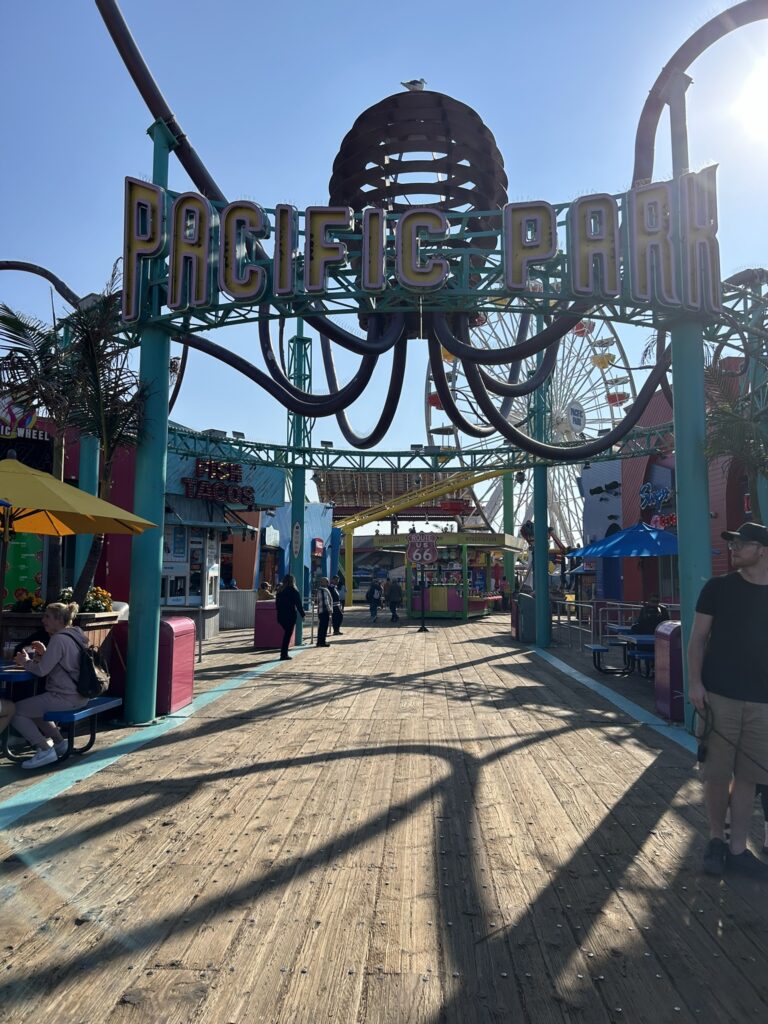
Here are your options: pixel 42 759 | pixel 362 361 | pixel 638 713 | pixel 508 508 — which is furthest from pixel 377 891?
pixel 508 508

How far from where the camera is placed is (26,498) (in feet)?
21.4

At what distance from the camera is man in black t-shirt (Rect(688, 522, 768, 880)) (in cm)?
414

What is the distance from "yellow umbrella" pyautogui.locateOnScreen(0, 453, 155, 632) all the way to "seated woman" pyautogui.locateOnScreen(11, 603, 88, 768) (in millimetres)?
737

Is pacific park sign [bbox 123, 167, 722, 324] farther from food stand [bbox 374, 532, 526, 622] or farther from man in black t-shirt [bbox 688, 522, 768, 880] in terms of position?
food stand [bbox 374, 532, 526, 622]

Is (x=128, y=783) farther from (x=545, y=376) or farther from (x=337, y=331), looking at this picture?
(x=545, y=376)

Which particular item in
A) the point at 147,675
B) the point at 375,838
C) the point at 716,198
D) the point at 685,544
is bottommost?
the point at 375,838

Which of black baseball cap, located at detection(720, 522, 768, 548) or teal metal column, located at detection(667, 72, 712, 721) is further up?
teal metal column, located at detection(667, 72, 712, 721)

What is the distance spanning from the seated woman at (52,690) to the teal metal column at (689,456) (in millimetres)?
6110

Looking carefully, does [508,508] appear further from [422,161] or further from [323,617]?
[422,161]

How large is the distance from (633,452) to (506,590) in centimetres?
2212

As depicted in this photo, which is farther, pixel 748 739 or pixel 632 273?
pixel 632 273

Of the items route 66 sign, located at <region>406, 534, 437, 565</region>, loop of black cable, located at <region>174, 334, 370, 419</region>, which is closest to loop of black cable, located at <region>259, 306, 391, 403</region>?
loop of black cable, located at <region>174, 334, 370, 419</region>

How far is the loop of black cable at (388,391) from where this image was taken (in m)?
12.4

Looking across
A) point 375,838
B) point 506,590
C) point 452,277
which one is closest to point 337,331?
point 452,277
